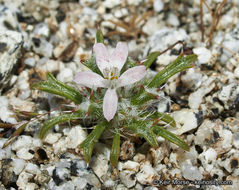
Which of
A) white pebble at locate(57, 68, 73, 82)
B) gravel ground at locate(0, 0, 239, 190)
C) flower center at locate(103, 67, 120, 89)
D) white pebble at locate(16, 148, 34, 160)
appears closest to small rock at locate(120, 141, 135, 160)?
gravel ground at locate(0, 0, 239, 190)

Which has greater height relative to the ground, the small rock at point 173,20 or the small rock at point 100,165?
the small rock at point 173,20

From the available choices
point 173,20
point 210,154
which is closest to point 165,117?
point 210,154

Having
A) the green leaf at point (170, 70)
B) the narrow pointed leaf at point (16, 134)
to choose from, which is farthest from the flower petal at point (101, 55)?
the narrow pointed leaf at point (16, 134)

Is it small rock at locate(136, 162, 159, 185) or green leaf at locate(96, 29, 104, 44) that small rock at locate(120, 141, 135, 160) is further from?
green leaf at locate(96, 29, 104, 44)

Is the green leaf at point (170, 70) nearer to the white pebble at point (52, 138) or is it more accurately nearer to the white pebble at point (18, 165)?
the white pebble at point (52, 138)

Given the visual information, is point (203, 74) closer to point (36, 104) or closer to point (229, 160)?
point (229, 160)

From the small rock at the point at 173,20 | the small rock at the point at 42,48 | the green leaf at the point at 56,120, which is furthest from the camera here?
the small rock at the point at 173,20

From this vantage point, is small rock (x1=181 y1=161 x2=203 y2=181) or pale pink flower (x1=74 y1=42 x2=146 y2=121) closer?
pale pink flower (x1=74 y1=42 x2=146 y2=121)
